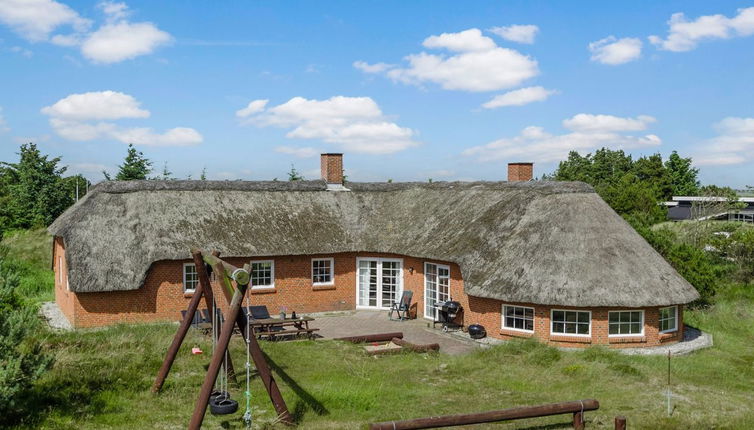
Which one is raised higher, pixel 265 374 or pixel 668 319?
pixel 265 374

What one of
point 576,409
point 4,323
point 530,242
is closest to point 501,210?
point 530,242

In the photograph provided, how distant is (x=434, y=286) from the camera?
22469mm

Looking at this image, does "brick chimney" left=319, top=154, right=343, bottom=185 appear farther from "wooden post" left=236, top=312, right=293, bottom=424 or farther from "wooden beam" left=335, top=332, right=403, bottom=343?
"wooden post" left=236, top=312, right=293, bottom=424

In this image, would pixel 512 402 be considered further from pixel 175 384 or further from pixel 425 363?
pixel 175 384

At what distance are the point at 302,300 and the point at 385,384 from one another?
10.2 m

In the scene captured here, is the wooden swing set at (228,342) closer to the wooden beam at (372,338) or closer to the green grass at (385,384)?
the green grass at (385,384)

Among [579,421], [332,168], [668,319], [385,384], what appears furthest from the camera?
[332,168]

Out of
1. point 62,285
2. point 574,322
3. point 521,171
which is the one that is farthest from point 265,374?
point 521,171

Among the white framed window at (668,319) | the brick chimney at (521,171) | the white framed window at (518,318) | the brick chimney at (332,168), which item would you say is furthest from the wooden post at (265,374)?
the brick chimney at (521,171)

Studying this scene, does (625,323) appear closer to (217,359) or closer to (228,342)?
(228,342)

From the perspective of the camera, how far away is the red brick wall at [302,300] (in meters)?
18.5

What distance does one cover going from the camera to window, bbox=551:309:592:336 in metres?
18.3

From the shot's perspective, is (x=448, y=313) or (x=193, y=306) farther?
(x=448, y=313)

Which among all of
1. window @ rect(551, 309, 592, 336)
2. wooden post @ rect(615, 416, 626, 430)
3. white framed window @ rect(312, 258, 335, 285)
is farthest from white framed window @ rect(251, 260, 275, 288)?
wooden post @ rect(615, 416, 626, 430)
